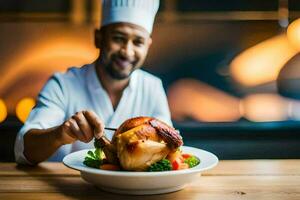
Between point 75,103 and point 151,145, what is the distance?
111cm

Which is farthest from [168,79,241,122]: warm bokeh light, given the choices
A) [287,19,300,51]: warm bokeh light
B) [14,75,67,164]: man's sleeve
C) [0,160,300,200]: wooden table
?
[0,160,300,200]: wooden table

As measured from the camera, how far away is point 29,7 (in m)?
2.30

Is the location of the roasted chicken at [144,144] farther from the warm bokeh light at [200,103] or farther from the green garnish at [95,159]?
the warm bokeh light at [200,103]

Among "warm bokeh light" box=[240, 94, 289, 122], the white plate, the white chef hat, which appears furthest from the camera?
"warm bokeh light" box=[240, 94, 289, 122]

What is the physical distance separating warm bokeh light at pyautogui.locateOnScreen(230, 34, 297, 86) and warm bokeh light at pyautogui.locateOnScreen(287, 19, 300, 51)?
3 cm

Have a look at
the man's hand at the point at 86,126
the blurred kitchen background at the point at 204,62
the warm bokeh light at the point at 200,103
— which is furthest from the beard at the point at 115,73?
the man's hand at the point at 86,126

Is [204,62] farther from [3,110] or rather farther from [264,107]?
[3,110]

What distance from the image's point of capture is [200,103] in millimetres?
2400

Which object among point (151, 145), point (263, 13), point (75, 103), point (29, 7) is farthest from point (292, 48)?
point (151, 145)

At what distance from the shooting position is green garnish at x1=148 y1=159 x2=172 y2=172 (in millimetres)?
963

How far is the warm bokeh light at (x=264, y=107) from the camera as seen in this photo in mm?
2416

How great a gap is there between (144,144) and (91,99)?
1116mm

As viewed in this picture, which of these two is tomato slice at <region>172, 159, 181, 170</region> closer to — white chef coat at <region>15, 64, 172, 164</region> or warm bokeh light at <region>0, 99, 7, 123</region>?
white chef coat at <region>15, 64, 172, 164</region>

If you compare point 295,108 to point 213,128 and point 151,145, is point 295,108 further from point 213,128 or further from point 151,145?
point 151,145
